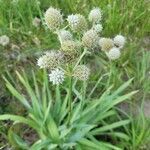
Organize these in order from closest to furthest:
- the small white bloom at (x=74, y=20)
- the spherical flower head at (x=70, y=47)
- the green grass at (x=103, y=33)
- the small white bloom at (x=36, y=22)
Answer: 1. the spherical flower head at (x=70, y=47)
2. the small white bloom at (x=74, y=20)
3. the green grass at (x=103, y=33)
4. the small white bloom at (x=36, y=22)

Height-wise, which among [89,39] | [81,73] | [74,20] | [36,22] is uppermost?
[36,22]

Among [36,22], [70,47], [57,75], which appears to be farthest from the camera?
[36,22]

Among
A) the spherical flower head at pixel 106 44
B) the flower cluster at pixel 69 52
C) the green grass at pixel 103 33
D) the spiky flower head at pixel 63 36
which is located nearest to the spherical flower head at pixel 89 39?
the flower cluster at pixel 69 52

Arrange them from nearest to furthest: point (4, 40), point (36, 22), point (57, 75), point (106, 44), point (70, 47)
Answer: point (70, 47)
point (57, 75)
point (106, 44)
point (4, 40)
point (36, 22)

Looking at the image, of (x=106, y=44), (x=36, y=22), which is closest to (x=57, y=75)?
(x=106, y=44)

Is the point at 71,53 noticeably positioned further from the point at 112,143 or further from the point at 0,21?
the point at 0,21

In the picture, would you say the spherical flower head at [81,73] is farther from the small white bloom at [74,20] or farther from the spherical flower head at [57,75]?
the small white bloom at [74,20]

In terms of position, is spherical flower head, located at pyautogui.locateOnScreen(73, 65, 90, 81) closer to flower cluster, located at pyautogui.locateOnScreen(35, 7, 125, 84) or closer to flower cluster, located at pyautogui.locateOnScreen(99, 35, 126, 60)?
flower cluster, located at pyautogui.locateOnScreen(35, 7, 125, 84)

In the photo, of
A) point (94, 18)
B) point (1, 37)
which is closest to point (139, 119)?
point (94, 18)

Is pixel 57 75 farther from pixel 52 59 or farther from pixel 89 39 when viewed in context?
pixel 89 39
